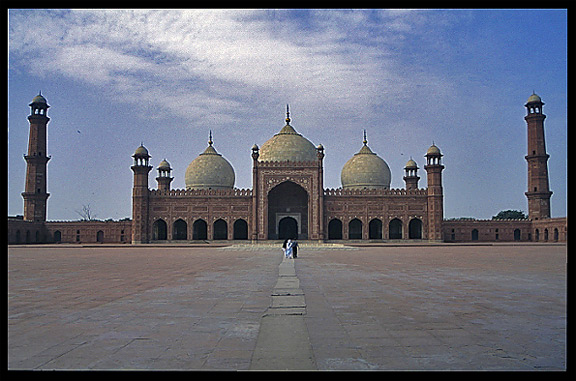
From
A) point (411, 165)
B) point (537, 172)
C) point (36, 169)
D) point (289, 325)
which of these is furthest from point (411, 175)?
point (289, 325)

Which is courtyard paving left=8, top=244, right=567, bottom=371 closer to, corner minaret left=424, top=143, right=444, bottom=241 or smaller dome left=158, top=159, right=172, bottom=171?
corner minaret left=424, top=143, right=444, bottom=241

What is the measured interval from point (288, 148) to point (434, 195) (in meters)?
9.87

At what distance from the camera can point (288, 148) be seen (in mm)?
34875

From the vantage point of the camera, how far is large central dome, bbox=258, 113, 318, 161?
34531 millimetres

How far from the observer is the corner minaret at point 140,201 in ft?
104

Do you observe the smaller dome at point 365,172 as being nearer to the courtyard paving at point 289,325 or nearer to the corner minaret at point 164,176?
the corner minaret at point 164,176

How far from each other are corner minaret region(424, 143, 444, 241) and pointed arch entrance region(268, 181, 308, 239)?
7.68 meters

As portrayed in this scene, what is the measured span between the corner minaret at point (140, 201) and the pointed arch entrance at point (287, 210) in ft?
24.9

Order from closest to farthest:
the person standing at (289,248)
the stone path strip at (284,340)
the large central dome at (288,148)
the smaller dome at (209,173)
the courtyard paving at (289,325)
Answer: the stone path strip at (284,340)
the courtyard paving at (289,325)
the person standing at (289,248)
the large central dome at (288,148)
the smaller dome at (209,173)

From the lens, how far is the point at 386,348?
3277 millimetres

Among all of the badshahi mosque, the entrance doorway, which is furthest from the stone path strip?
the entrance doorway

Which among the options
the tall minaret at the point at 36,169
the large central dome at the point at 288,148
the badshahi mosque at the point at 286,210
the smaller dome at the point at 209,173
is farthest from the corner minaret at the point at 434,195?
the tall minaret at the point at 36,169

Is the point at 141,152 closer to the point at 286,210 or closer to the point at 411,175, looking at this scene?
the point at 286,210
